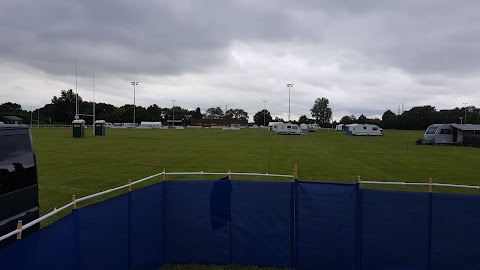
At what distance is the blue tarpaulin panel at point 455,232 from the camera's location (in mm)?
6105

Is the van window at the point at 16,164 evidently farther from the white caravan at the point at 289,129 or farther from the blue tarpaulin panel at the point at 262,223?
the white caravan at the point at 289,129

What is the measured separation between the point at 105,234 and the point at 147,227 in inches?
50.9

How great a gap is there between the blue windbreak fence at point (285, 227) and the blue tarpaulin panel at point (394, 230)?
0.05ft

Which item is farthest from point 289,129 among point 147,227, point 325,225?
point 147,227

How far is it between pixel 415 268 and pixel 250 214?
2.98 meters

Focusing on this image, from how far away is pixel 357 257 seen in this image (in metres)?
6.50

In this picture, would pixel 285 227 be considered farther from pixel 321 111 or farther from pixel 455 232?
pixel 321 111

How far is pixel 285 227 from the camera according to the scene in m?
6.90

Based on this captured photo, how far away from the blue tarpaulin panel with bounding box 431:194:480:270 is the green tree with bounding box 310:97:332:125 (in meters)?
187

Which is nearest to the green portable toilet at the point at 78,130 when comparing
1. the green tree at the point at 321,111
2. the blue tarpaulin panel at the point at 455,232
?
the blue tarpaulin panel at the point at 455,232

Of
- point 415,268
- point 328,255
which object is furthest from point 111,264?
point 415,268

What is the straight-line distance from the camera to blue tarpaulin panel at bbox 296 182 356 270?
654cm

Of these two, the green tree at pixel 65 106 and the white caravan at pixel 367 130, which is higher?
the green tree at pixel 65 106

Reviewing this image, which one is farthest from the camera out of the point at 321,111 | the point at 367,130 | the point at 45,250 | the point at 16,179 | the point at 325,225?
the point at 321,111
